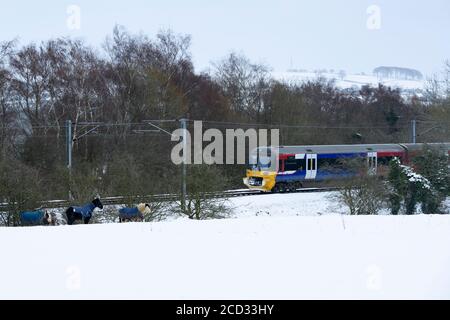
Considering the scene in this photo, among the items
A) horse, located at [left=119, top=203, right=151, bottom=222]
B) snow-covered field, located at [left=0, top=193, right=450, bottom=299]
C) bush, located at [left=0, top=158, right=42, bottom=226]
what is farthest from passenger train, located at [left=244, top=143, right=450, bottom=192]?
snow-covered field, located at [left=0, top=193, right=450, bottom=299]

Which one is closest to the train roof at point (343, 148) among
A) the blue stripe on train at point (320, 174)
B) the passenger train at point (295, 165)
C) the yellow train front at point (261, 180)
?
the passenger train at point (295, 165)

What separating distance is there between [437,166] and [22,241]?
21272 mm

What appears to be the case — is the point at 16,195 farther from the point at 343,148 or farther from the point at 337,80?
the point at 337,80

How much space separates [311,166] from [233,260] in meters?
25.9

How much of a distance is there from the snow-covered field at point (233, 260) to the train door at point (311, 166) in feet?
74.1

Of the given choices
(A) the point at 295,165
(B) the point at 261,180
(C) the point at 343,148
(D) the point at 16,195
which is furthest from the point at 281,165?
(D) the point at 16,195

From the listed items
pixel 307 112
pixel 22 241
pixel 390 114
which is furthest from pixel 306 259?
pixel 390 114

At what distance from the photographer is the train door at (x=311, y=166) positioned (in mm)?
32906

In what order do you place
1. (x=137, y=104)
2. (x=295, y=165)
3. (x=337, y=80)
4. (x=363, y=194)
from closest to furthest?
(x=363, y=194) → (x=295, y=165) → (x=137, y=104) → (x=337, y=80)

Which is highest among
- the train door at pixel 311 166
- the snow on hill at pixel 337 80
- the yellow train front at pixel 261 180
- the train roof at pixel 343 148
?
the snow on hill at pixel 337 80

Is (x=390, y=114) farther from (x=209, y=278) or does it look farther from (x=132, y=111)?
(x=209, y=278)

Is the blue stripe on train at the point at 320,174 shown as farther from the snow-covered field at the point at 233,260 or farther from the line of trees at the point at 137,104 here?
the snow-covered field at the point at 233,260

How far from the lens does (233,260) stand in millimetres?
7570
